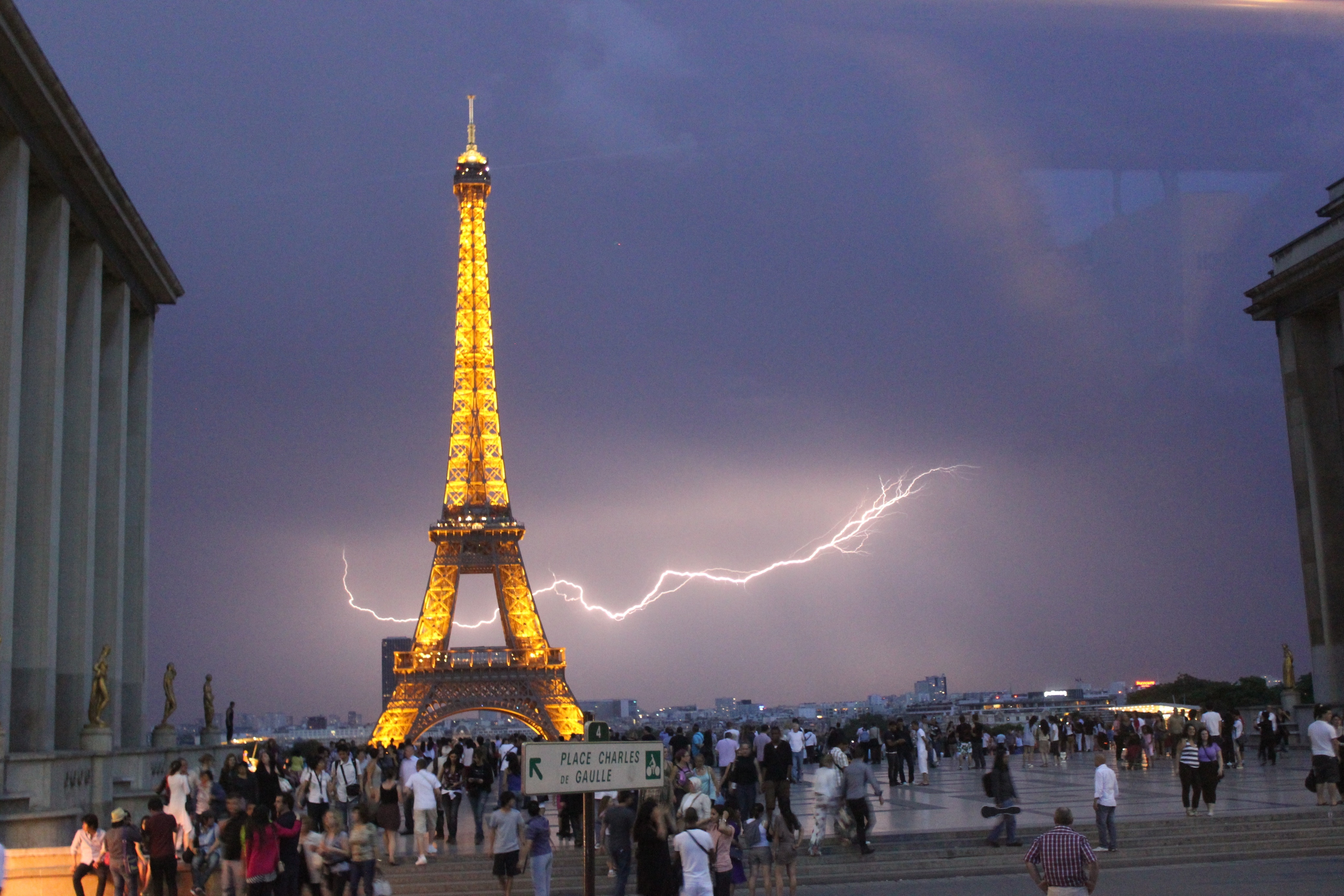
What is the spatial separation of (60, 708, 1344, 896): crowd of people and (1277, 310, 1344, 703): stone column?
8.10 metres

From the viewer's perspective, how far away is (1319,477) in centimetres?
3647

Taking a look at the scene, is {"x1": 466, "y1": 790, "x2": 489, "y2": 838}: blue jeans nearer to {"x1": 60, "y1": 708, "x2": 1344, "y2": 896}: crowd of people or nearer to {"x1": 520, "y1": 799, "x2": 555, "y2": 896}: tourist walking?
{"x1": 60, "y1": 708, "x2": 1344, "y2": 896}: crowd of people

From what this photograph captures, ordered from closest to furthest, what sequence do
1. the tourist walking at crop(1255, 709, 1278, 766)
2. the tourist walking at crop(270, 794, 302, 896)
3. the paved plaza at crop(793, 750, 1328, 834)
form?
the tourist walking at crop(270, 794, 302, 896) → the paved plaza at crop(793, 750, 1328, 834) → the tourist walking at crop(1255, 709, 1278, 766)

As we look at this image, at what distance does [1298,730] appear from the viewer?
37.3 meters

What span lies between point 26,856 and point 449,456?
56589 millimetres

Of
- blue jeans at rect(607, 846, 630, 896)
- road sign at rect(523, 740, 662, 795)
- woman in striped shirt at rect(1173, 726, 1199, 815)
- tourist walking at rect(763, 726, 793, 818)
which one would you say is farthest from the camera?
woman in striped shirt at rect(1173, 726, 1199, 815)

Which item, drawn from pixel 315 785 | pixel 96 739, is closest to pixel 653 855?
pixel 315 785

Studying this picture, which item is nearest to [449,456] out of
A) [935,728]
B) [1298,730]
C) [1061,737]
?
[935,728]

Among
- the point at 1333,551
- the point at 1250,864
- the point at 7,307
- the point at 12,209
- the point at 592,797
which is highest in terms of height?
the point at 12,209

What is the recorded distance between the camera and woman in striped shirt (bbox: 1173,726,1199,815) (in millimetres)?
20109

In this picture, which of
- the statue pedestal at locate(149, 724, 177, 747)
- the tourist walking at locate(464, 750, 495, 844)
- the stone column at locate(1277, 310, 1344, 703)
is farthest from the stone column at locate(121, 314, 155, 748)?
the stone column at locate(1277, 310, 1344, 703)

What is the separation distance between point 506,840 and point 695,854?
365 cm

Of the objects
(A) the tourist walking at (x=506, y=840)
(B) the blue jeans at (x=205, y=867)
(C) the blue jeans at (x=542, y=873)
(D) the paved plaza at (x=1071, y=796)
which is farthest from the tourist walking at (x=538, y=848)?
(D) the paved plaza at (x=1071, y=796)

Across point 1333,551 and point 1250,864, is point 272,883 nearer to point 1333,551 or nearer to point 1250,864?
point 1250,864
